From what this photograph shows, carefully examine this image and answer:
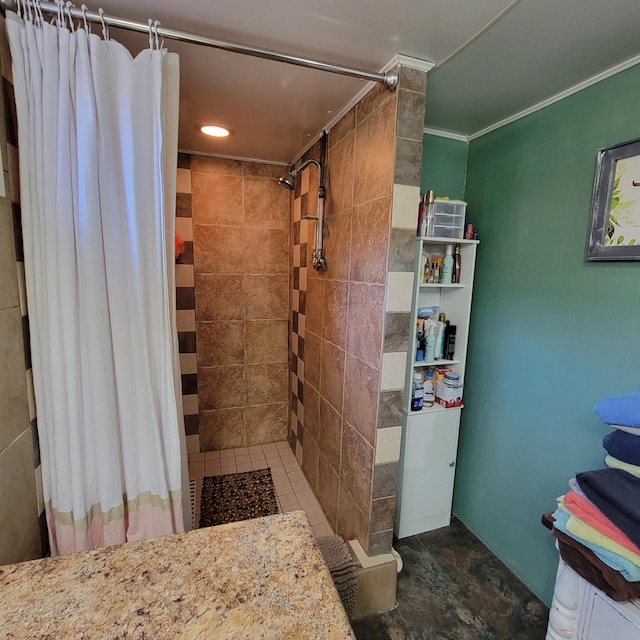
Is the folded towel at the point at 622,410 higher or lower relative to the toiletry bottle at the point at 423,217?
lower

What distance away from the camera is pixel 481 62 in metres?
1.14

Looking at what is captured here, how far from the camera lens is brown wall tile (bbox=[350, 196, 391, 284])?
→ 124cm

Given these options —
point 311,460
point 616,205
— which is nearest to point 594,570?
point 616,205

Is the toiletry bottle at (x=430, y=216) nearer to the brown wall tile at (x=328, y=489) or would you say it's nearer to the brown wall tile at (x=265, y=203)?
the brown wall tile at (x=265, y=203)

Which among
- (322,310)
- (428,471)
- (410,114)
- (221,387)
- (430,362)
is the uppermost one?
(410,114)

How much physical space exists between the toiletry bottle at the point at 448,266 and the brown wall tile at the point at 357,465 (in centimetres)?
89

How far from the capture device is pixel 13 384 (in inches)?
33.9

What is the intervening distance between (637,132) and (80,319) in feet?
6.14

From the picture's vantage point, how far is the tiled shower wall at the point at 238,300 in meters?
2.30

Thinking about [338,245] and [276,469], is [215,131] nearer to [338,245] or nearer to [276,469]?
[338,245]

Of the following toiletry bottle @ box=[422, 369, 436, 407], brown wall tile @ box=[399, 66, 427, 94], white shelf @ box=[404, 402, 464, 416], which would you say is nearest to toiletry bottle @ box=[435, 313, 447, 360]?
toiletry bottle @ box=[422, 369, 436, 407]

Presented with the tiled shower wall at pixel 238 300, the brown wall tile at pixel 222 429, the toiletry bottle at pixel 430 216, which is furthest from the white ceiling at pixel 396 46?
the brown wall tile at pixel 222 429

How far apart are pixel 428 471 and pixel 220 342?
163 cm

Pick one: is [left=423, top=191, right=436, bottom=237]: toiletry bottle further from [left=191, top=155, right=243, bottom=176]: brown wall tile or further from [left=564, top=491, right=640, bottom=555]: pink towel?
[left=191, top=155, right=243, bottom=176]: brown wall tile
